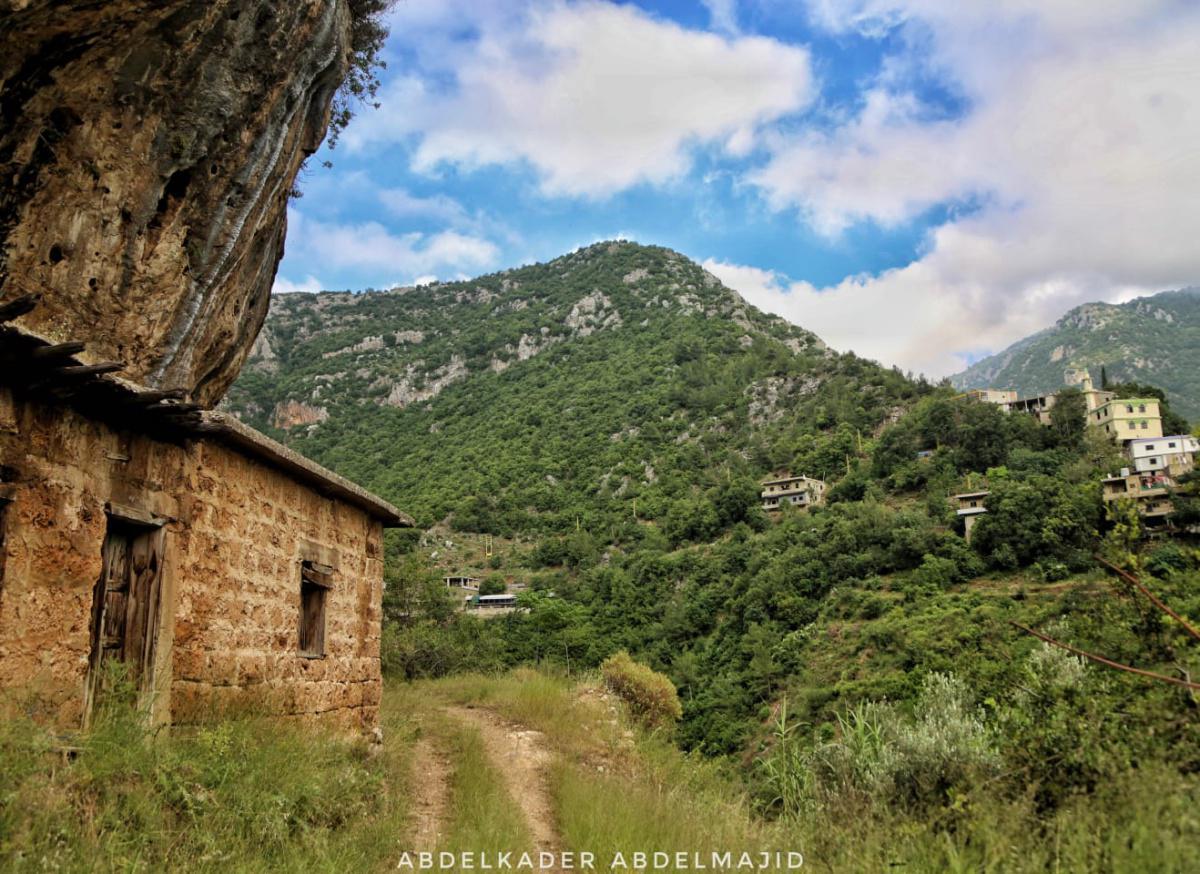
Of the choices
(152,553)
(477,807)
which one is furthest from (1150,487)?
(152,553)

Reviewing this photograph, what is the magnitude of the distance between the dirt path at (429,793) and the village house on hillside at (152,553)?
1.10 metres

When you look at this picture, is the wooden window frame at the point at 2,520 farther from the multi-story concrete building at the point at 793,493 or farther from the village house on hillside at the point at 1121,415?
the village house on hillside at the point at 1121,415

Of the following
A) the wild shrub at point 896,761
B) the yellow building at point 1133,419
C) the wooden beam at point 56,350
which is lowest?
the wild shrub at point 896,761

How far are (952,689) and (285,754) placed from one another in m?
7.18

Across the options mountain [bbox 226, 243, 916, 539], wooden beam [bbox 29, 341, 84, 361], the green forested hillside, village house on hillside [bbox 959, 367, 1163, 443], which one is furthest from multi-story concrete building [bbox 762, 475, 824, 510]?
wooden beam [bbox 29, 341, 84, 361]

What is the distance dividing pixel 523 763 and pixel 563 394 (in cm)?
7547

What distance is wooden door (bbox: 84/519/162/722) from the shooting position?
549 cm

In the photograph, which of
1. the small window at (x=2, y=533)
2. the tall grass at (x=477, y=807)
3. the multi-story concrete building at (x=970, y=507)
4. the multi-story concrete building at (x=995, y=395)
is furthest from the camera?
the multi-story concrete building at (x=995, y=395)

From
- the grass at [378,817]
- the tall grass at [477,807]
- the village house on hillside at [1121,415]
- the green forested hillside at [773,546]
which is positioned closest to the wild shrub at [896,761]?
the green forested hillside at [773,546]

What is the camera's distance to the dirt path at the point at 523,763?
22.6 feet

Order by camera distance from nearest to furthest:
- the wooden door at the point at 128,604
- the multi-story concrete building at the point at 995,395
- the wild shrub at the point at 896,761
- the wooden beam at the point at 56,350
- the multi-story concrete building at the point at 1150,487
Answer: the wooden beam at the point at 56,350 < the wooden door at the point at 128,604 < the wild shrub at the point at 896,761 < the multi-story concrete building at the point at 1150,487 < the multi-story concrete building at the point at 995,395

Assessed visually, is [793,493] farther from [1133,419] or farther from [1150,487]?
[1133,419]

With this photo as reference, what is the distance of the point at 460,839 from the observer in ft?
18.7

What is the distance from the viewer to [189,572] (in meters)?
6.14
